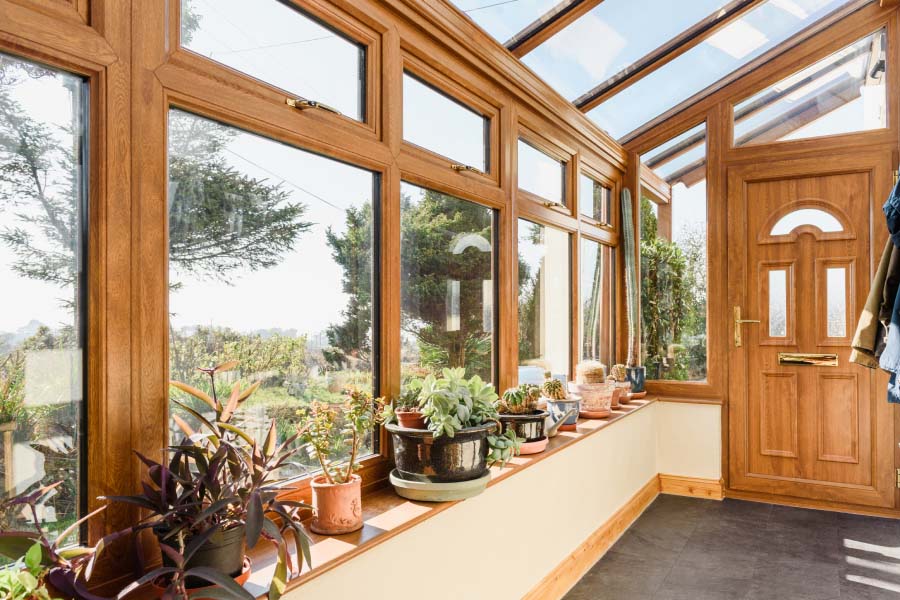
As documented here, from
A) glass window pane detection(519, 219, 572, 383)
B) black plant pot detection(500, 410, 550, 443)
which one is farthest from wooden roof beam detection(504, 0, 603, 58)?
black plant pot detection(500, 410, 550, 443)

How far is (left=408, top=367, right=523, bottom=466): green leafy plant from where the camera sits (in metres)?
1.88

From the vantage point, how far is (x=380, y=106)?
2107 mm

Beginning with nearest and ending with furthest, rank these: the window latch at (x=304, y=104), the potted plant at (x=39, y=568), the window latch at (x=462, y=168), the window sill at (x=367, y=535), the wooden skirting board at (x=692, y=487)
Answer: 1. the potted plant at (x=39, y=568)
2. the window sill at (x=367, y=535)
3. the window latch at (x=304, y=104)
4. the window latch at (x=462, y=168)
5. the wooden skirting board at (x=692, y=487)

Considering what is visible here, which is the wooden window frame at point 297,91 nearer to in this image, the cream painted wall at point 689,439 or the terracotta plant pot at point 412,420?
the terracotta plant pot at point 412,420

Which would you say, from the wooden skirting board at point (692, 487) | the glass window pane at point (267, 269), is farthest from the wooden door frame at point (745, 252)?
the glass window pane at point (267, 269)

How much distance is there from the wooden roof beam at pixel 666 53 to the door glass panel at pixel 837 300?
1.69 m

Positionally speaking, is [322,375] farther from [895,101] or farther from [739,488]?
[895,101]

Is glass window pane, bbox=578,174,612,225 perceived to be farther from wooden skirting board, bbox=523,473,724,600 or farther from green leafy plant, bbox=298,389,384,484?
green leafy plant, bbox=298,389,384,484

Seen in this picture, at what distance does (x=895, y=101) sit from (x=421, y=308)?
3.46m

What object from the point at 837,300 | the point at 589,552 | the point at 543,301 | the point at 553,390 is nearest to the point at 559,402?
the point at 553,390

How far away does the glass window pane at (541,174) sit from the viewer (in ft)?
10.3

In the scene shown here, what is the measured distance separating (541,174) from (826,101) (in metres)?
2.12

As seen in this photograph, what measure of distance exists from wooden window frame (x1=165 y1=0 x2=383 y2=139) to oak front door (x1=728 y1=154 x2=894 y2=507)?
9.95 ft

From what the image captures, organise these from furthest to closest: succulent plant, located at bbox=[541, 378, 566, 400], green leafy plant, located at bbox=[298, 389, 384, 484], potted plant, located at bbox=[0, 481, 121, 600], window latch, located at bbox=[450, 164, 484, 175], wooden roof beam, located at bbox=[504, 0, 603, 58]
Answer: succulent plant, located at bbox=[541, 378, 566, 400], wooden roof beam, located at bbox=[504, 0, 603, 58], window latch, located at bbox=[450, 164, 484, 175], green leafy plant, located at bbox=[298, 389, 384, 484], potted plant, located at bbox=[0, 481, 121, 600]
